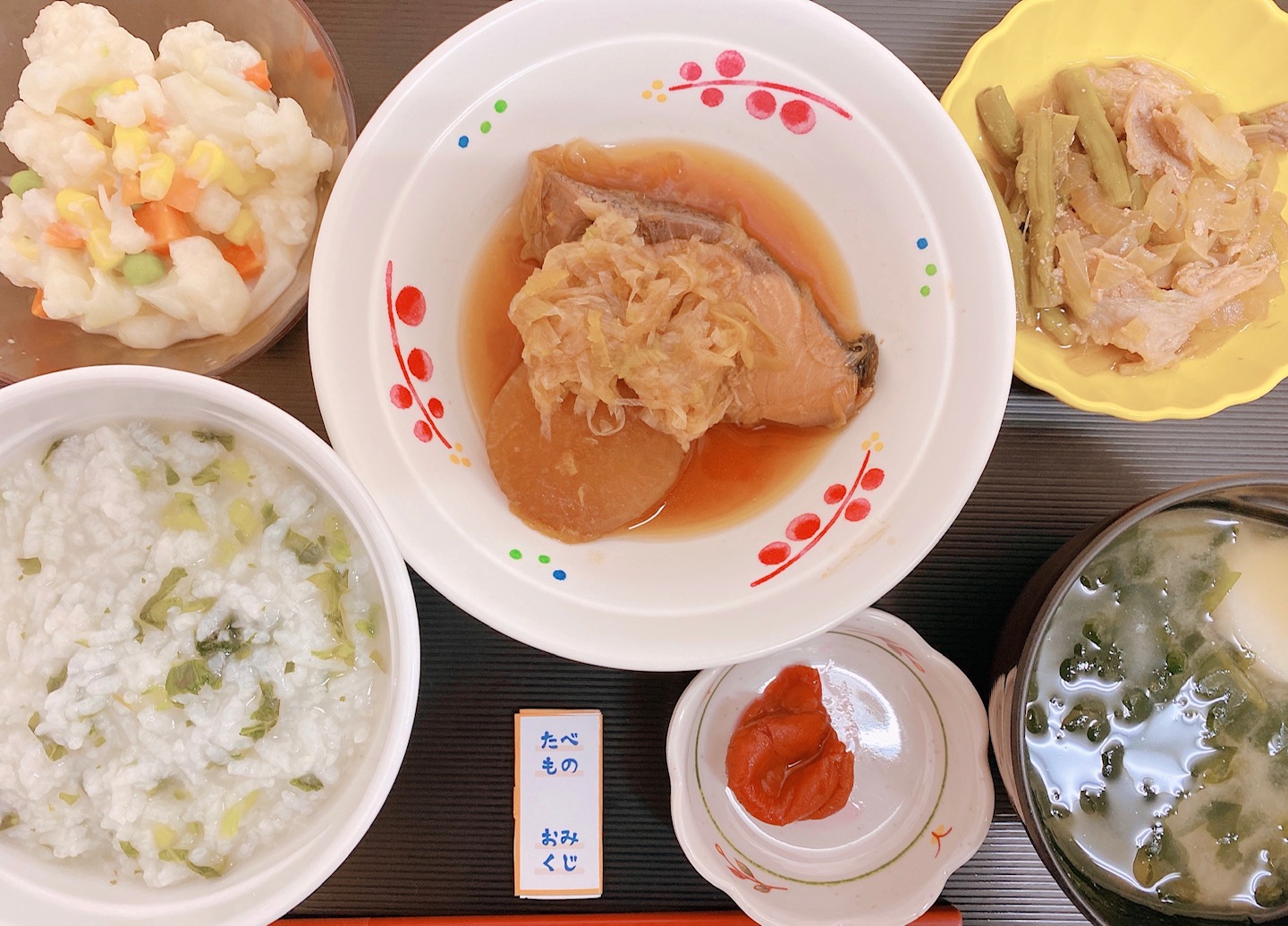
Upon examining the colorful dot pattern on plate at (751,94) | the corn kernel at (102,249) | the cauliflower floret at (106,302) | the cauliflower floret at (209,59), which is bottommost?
the cauliflower floret at (106,302)

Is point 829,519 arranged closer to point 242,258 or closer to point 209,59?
point 242,258

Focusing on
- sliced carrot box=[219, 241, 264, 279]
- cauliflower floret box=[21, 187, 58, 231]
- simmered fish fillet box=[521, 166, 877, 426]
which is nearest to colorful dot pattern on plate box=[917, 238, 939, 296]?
simmered fish fillet box=[521, 166, 877, 426]

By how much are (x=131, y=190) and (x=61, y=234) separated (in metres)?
0.17

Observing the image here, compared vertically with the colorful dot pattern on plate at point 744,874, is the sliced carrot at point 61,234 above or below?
above

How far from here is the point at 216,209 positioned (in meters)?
1.61

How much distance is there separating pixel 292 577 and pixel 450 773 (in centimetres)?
78

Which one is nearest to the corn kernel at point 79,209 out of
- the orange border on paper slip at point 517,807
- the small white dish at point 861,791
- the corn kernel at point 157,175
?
the corn kernel at point 157,175

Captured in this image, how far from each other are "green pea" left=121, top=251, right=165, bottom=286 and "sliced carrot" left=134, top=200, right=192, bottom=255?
39mm

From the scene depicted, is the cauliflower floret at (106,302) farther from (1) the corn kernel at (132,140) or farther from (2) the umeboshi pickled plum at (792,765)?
(2) the umeboshi pickled plum at (792,765)

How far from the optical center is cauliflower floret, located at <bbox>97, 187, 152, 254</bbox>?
5.12ft

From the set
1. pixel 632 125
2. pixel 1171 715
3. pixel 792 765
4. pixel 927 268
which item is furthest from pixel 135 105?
pixel 1171 715

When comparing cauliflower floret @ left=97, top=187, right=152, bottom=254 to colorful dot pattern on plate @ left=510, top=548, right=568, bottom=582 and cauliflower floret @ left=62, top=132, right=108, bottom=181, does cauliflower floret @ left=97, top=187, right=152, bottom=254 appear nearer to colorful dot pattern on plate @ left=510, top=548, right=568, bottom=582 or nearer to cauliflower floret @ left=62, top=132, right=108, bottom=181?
cauliflower floret @ left=62, top=132, right=108, bottom=181

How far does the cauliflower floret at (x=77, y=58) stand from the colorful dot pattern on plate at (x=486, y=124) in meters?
0.73

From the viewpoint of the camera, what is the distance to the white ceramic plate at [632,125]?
4.43 ft
